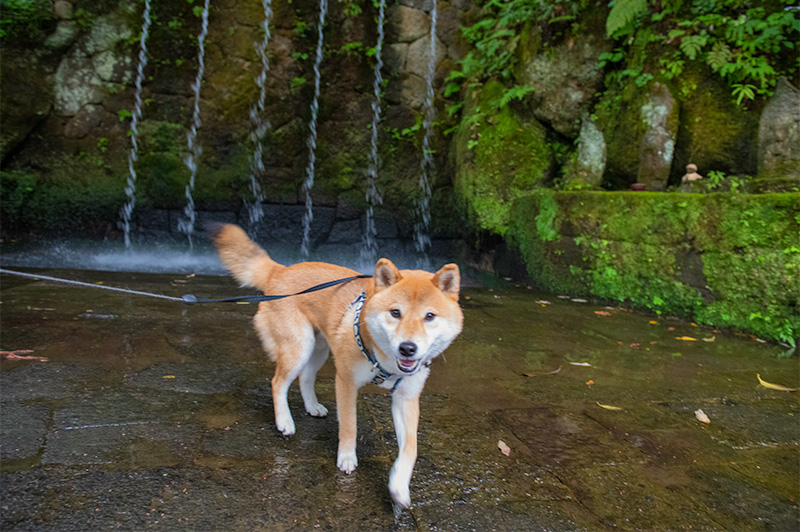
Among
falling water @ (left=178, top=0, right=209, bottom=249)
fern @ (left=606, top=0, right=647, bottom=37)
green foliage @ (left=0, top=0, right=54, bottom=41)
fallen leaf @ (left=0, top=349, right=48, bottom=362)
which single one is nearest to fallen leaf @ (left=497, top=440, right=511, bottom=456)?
fallen leaf @ (left=0, top=349, right=48, bottom=362)

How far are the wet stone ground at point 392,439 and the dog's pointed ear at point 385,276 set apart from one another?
95 centimetres

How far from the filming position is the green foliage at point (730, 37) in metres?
6.79

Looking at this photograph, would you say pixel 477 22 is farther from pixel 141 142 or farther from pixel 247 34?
pixel 141 142

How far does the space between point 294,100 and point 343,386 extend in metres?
9.75

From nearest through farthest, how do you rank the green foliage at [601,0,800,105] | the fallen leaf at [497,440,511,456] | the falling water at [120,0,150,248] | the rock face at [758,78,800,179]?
the fallen leaf at [497,440,511,456] < the rock face at [758,78,800,179] < the green foliage at [601,0,800,105] < the falling water at [120,0,150,248]

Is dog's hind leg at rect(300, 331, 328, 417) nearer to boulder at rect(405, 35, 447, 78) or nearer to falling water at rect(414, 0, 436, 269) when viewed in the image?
falling water at rect(414, 0, 436, 269)

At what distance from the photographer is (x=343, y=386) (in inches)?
97.0

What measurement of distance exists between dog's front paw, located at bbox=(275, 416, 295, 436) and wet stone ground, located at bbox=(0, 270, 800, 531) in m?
0.05

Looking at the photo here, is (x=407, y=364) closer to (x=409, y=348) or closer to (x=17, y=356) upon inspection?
(x=409, y=348)

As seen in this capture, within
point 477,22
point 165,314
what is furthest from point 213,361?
point 477,22

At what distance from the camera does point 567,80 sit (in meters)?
8.75

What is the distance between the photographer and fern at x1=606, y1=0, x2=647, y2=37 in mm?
7324

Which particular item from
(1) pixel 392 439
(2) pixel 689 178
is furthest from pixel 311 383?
(2) pixel 689 178

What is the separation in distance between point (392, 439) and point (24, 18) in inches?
455
